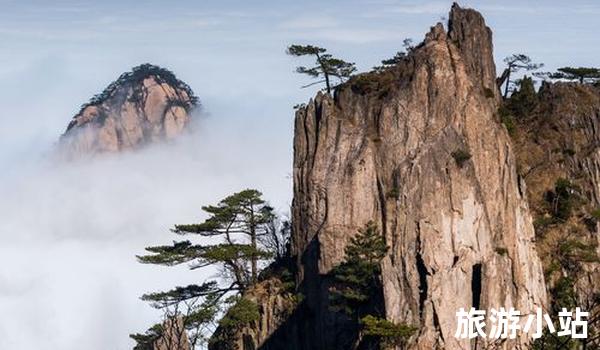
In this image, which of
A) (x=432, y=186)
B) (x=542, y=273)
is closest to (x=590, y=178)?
(x=542, y=273)

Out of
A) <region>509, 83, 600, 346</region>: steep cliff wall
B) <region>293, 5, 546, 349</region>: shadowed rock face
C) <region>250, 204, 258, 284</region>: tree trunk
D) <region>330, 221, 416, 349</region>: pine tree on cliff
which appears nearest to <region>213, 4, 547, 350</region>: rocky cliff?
<region>293, 5, 546, 349</region>: shadowed rock face

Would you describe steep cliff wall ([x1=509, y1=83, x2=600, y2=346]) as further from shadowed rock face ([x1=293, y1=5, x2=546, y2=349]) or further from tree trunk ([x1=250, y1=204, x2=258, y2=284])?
tree trunk ([x1=250, y1=204, x2=258, y2=284])

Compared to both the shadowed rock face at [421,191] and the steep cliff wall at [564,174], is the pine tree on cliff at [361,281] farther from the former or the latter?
the steep cliff wall at [564,174]

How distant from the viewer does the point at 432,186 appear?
8069 cm

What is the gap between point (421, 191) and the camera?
80688mm

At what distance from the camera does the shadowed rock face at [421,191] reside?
7875 cm

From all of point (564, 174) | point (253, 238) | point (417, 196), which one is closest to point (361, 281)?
point (417, 196)

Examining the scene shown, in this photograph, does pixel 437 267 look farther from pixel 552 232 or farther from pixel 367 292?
pixel 552 232

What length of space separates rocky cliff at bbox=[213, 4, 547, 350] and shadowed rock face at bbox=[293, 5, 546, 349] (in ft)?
0.27

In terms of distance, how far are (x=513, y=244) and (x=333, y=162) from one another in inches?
500

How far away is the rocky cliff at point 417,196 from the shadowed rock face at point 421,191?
82 mm

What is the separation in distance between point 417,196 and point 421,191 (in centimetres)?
40

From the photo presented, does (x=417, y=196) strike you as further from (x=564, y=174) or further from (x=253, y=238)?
(x=564, y=174)

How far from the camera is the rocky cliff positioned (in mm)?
78750
